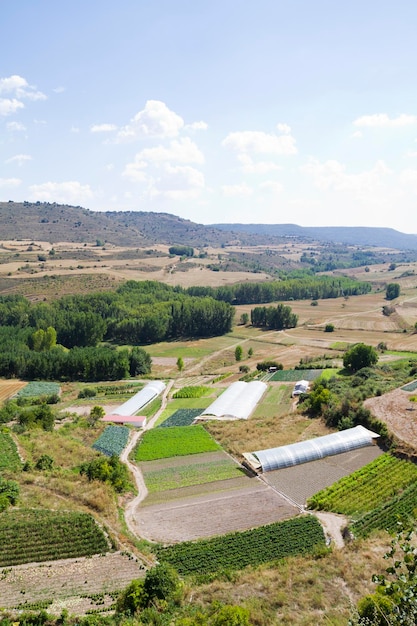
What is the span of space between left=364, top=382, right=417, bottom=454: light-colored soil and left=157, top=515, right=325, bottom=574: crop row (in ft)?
67.5

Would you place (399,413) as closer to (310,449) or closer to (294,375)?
(310,449)

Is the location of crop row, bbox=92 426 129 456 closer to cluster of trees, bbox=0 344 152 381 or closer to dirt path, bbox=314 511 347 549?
dirt path, bbox=314 511 347 549

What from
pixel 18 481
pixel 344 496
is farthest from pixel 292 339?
pixel 18 481

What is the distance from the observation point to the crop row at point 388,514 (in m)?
35.7

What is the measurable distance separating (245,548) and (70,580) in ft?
41.4

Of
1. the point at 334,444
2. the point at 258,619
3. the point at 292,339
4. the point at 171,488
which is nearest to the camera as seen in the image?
the point at 258,619

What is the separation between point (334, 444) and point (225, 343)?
79046 millimetres

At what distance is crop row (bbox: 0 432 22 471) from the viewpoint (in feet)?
145

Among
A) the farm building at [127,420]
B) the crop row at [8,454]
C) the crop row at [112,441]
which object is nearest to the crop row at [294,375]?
the farm building at [127,420]

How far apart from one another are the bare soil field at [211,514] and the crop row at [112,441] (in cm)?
1445

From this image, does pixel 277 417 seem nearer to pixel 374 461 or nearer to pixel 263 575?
pixel 374 461

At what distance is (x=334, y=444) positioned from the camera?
52.2 m

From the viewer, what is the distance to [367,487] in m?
43.1

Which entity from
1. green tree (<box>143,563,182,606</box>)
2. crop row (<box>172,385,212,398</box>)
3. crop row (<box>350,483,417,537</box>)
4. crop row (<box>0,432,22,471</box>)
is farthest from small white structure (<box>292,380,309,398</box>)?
green tree (<box>143,563,182,606</box>)
